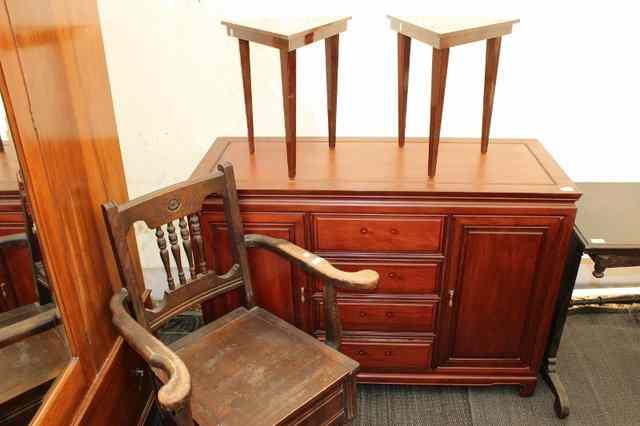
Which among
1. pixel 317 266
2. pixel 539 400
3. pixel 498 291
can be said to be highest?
pixel 317 266

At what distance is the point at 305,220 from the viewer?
1890mm

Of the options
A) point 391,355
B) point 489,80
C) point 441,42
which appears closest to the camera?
point 441,42

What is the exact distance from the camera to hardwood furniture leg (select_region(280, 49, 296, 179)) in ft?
5.84

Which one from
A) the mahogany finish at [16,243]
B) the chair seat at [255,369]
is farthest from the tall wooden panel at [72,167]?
the chair seat at [255,369]

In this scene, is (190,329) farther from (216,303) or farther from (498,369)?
(498,369)

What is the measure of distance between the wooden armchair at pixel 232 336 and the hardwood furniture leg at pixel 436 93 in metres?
0.48

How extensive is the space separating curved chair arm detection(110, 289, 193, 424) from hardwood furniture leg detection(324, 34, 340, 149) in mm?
1011

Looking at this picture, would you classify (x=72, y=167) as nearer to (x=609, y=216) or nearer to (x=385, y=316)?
(x=385, y=316)

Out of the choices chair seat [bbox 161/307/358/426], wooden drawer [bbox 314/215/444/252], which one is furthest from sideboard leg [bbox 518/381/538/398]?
chair seat [bbox 161/307/358/426]

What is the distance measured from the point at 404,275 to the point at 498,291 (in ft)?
1.16

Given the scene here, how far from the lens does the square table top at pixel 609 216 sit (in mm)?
1881

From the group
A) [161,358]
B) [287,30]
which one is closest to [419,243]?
[287,30]

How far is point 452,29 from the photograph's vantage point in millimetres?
1732

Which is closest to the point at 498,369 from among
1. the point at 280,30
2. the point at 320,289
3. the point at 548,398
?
the point at 548,398
